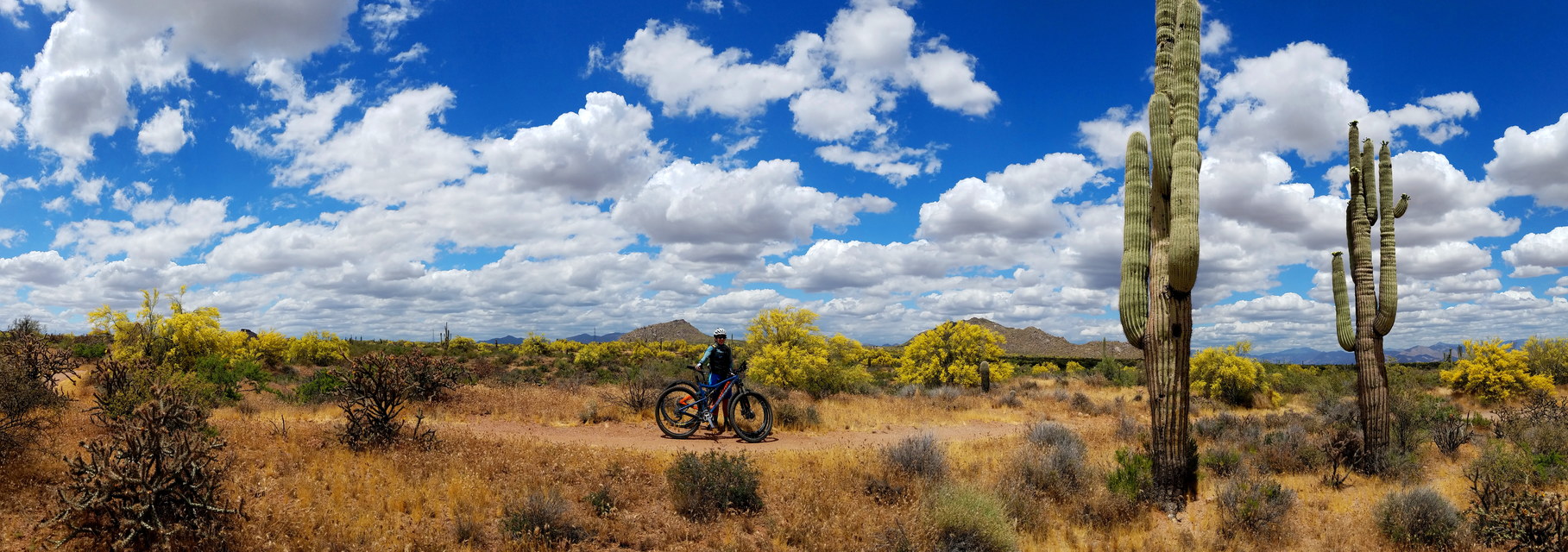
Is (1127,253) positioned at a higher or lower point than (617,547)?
higher

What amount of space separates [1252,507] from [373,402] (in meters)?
11.6

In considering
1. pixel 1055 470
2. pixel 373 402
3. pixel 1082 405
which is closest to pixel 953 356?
pixel 1082 405

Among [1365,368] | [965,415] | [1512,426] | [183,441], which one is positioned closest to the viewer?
[183,441]

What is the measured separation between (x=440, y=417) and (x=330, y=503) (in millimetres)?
7308

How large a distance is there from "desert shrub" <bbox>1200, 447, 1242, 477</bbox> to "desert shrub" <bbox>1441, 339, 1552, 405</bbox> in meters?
18.2

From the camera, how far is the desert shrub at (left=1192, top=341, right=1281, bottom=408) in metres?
24.0

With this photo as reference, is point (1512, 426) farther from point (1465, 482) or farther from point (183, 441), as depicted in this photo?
Result: point (183, 441)

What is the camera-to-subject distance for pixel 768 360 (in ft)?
68.2

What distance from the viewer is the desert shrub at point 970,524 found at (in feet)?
25.4

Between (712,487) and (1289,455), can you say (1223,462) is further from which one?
(712,487)

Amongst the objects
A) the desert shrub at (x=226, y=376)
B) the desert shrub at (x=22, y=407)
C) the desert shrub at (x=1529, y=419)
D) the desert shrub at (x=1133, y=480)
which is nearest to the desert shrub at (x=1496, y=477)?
the desert shrub at (x=1529, y=419)

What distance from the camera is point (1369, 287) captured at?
12.1 meters

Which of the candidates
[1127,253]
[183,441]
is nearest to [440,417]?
[183,441]

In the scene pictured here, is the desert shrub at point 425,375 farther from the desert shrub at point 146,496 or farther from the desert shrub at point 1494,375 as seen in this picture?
the desert shrub at point 1494,375
